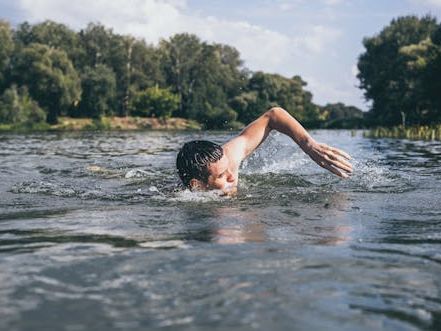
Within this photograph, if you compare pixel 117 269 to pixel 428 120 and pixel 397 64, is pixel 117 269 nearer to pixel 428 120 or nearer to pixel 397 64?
pixel 428 120

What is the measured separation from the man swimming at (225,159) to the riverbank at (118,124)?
57.5 metres

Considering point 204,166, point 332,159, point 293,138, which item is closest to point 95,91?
point 293,138

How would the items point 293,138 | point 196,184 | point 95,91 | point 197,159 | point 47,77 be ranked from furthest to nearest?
point 95,91 → point 47,77 → point 293,138 → point 196,184 → point 197,159

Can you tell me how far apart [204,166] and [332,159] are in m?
1.37

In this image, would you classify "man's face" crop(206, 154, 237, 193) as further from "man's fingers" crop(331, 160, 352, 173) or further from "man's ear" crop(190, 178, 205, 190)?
"man's fingers" crop(331, 160, 352, 173)

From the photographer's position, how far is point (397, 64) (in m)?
55.1

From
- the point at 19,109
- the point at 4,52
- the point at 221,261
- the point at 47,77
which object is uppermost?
the point at 4,52

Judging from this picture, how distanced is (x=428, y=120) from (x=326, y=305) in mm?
45533

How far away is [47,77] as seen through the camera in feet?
221

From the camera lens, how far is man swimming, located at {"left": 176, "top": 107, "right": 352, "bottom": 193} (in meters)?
6.32

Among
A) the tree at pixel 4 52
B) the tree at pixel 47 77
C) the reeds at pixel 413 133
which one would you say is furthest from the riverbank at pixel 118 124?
the reeds at pixel 413 133

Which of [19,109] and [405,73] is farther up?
[405,73]

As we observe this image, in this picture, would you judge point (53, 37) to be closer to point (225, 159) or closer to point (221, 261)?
point (225, 159)

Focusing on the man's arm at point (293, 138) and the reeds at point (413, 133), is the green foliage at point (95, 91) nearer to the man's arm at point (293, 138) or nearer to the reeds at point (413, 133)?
the reeds at point (413, 133)
